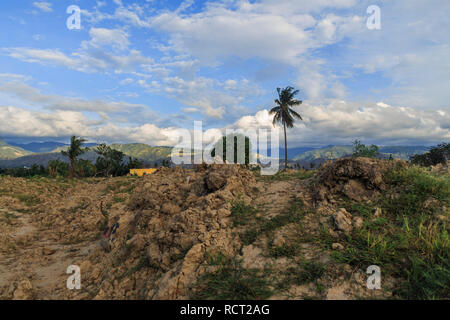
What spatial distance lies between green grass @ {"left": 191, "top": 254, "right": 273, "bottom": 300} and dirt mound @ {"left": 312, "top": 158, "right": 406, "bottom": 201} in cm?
297

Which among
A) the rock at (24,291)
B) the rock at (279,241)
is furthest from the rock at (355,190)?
the rock at (24,291)

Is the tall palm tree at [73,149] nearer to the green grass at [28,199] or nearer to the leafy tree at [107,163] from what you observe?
the leafy tree at [107,163]

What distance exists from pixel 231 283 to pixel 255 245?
120 cm

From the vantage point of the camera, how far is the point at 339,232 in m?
4.92

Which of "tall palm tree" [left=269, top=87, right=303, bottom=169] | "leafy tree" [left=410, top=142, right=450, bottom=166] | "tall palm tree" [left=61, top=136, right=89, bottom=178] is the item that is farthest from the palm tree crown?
"tall palm tree" [left=61, top=136, right=89, bottom=178]

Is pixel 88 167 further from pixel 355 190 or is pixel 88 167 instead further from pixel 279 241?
pixel 355 190

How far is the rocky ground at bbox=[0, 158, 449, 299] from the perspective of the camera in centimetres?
403

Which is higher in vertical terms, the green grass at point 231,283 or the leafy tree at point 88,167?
the leafy tree at point 88,167

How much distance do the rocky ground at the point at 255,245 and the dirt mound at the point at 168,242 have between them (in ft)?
0.08

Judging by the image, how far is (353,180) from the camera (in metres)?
6.39

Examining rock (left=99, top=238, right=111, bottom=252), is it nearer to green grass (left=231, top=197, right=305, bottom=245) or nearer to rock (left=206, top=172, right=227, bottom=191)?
rock (left=206, top=172, right=227, bottom=191)

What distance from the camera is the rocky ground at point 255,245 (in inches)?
159

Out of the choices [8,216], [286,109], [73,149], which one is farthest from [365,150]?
[73,149]
